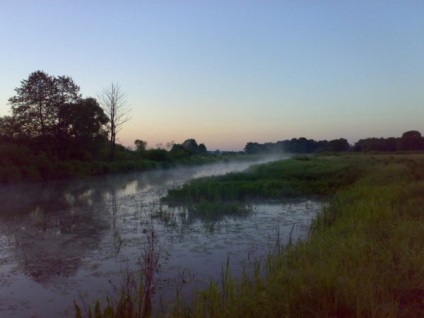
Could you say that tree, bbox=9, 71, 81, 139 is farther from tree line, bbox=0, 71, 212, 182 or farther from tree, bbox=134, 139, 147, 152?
tree, bbox=134, 139, 147, 152

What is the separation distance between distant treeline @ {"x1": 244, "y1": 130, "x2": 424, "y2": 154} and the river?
3982cm

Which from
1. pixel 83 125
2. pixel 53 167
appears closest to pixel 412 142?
pixel 83 125

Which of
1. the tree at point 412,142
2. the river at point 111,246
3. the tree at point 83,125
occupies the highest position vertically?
the tree at point 83,125

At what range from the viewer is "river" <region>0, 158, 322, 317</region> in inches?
224

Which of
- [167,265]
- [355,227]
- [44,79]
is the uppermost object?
[44,79]

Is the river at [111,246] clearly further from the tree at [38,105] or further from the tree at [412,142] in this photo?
the tree at [412,142]

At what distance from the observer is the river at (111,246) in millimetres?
5699

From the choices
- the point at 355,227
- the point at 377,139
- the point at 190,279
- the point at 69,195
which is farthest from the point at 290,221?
the point at 377,139

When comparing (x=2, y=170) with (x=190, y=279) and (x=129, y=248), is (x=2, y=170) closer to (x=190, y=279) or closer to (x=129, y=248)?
(x=129, y=248)

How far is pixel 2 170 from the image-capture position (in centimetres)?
2162

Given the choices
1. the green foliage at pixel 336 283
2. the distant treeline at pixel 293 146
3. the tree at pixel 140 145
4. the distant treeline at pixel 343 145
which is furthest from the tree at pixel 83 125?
the distant treeline at pixel 293 146

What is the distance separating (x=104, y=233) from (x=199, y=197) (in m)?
5.53

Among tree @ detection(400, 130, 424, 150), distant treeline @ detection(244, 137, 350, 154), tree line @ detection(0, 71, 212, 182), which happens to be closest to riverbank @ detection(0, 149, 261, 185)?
tree line @ detection(0, 71, 212, 182)

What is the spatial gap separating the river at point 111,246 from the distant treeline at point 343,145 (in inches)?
1568
